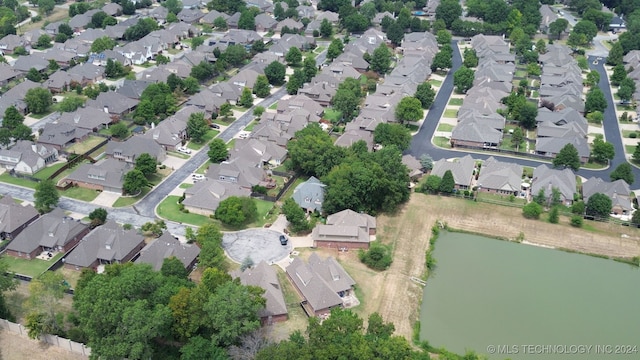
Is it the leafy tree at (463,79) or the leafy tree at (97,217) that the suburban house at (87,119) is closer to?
the leafy tree at (97,217)

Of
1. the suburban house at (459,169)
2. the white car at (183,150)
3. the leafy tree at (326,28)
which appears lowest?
the leafy tree at (326,28)

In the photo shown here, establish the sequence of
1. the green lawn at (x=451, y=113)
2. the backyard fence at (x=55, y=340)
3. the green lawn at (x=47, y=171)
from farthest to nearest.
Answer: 1. the green lawn at (x=451, y=113)
2. the green lawn at (x=47, y=171)
3. the backyard fence at (x=55, y=340)

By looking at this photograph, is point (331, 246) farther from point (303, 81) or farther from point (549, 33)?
point (549, 33)

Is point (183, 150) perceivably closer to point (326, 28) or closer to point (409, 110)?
point (409, 110)

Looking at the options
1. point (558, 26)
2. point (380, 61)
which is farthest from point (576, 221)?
point (558, 26)

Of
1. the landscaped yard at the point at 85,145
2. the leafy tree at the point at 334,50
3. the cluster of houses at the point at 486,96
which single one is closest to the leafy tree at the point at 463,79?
the cluster of houses at the point at 486,96

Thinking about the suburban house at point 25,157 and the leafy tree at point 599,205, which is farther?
the suburban house at point 25,157

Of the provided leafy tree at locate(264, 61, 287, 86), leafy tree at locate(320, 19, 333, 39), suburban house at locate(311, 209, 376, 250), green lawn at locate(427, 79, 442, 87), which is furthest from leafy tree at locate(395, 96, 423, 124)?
leafy tree at locate(320, 19, 333, 39)

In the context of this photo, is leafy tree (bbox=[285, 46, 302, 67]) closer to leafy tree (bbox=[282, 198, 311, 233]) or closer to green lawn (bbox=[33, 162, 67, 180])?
green lawn (bbox=[33, 162, 67, 180])
